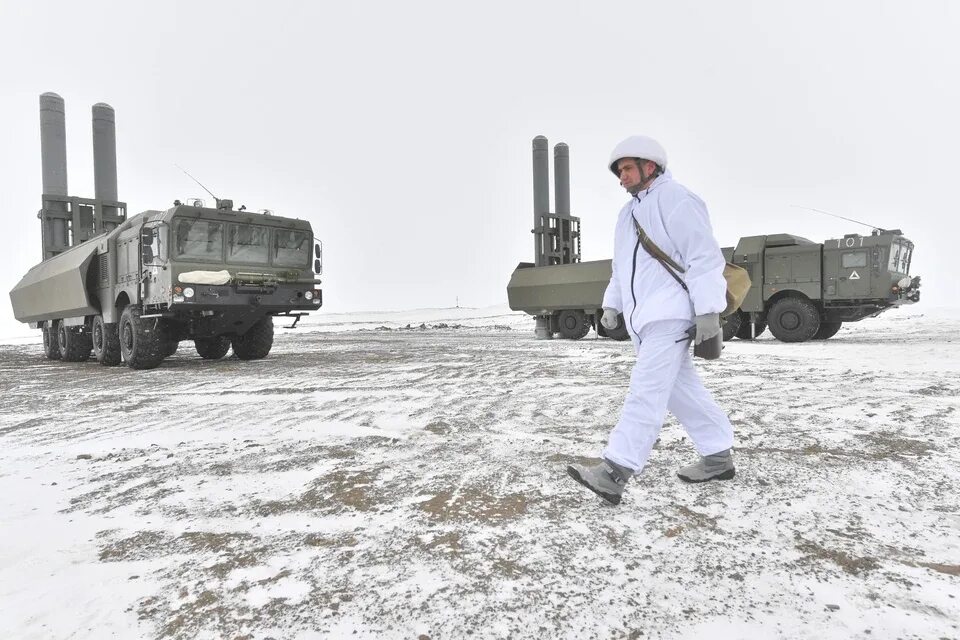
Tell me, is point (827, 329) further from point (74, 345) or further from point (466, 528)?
point (74, 345)

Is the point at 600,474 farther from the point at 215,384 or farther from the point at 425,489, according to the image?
the point at 215,384

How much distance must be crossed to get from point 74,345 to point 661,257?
1410cm

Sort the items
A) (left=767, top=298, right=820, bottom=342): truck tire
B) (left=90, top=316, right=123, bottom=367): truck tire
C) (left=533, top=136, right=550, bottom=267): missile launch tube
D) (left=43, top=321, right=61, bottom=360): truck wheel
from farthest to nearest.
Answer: (left=533, top=136, right=550, bottom=267): missile launch tube < (left=767, top=298, right=820, bottom=342): truck tire < (left=43, top=321, right=61, bottom=360): truck wheel < (left=90, top=316, right=123, bottom=367): truck tire

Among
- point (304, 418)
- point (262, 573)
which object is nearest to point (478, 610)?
point (262, 573)

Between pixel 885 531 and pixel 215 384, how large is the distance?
23.8 ft

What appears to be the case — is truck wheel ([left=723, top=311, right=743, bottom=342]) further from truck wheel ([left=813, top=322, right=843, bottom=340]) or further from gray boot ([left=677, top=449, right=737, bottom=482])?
gray boot ([left=677, top=449, right=737, bottom=482])

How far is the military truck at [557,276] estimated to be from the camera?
17.5 m

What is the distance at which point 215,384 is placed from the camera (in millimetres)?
7402

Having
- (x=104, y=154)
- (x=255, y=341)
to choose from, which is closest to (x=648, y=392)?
(x=255, y=341)

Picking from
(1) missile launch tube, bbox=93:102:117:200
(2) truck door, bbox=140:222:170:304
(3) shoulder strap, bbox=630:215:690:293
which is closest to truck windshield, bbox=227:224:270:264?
(2) truck door, bbox=140:222:170:304

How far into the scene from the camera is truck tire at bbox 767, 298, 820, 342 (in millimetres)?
13883

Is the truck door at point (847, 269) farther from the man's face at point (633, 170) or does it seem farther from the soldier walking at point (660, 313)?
the man's face at point (633, 170)

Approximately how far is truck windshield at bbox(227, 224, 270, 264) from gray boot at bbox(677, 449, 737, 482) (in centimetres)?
874

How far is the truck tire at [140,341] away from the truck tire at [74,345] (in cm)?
358
